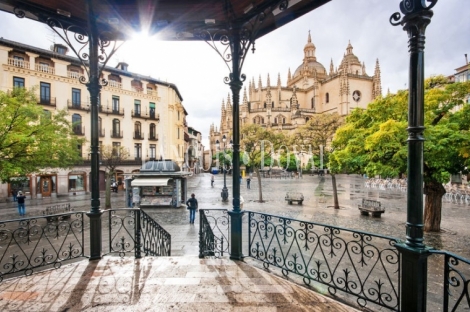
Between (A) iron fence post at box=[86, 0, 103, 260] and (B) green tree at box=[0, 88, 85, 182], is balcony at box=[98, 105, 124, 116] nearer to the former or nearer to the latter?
(B) green tree at box=[0, 88, 85, 182]

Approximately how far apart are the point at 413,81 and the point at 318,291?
3.24 metres

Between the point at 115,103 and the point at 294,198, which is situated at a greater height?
the point at 115,103

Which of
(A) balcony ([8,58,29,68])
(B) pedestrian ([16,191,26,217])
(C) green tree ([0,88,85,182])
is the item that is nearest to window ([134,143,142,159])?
(A) balcony ([8,58,29,68])

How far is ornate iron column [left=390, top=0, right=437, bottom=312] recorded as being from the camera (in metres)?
2.73

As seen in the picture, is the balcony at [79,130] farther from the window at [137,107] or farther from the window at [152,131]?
the window at [152,131]

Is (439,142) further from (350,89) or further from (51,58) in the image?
(350,89)

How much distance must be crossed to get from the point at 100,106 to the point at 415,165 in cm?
3235

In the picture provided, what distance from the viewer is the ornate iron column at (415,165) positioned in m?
2.73

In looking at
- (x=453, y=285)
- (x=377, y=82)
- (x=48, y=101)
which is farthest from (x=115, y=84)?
(x=377, y=82)

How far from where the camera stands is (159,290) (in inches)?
145

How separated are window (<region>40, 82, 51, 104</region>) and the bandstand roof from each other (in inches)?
1000

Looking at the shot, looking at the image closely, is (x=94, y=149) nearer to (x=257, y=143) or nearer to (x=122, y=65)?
(x=257, y=143)

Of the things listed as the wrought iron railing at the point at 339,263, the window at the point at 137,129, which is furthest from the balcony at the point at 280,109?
the wrought iron railing at the point at 339,263

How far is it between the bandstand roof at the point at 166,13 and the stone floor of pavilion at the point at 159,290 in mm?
4699
